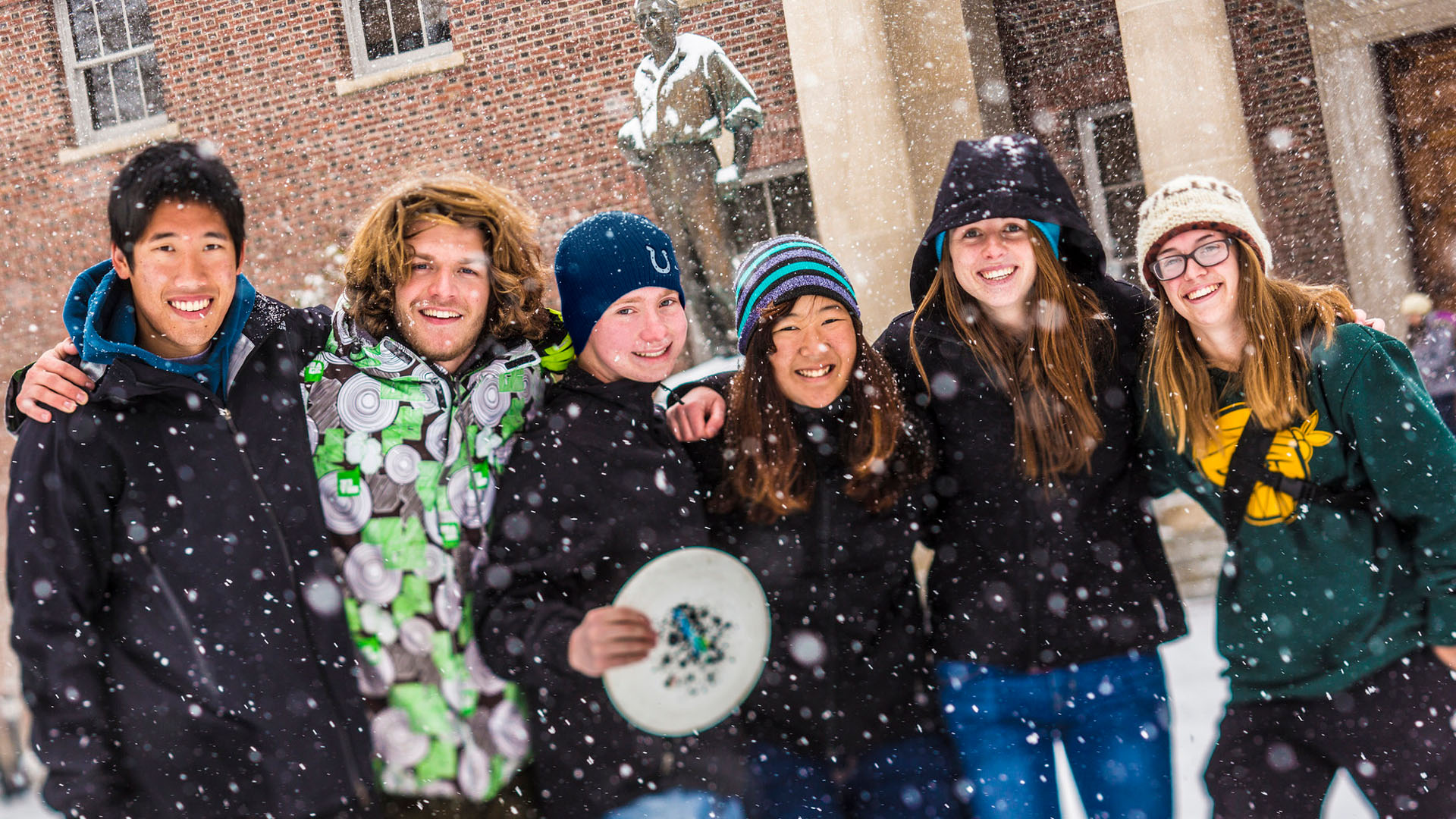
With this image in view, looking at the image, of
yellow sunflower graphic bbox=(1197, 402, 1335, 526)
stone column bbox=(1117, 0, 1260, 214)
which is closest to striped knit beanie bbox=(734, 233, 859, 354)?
yellow sunflower graphic bbox=(1197, 402, 1335, 526)

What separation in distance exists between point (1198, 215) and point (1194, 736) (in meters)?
2.61

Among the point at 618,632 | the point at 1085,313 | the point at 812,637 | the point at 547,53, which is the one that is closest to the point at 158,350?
the point at 618,632

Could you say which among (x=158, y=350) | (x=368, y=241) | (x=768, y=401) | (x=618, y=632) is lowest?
(x=618, y=632)

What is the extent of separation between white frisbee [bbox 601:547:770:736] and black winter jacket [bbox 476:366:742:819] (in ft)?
0.21

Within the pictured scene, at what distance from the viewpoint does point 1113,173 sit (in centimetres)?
1064

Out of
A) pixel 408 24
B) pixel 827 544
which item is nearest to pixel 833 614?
pixel 827 544

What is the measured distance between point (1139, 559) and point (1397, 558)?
0.49 meters

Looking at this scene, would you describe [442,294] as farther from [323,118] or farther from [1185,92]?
[323,118]

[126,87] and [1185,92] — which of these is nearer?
[1185,92]

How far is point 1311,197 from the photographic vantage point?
990 cm

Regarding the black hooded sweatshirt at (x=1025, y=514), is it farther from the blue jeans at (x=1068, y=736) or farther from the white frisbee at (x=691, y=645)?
the white frisbee at (x=691, y=645)

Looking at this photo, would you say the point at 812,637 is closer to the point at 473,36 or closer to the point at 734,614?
the point at 734,614

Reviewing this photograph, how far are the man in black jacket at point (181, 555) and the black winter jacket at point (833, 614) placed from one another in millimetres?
857

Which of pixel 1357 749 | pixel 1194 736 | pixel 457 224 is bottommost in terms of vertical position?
pixel 1194 736
